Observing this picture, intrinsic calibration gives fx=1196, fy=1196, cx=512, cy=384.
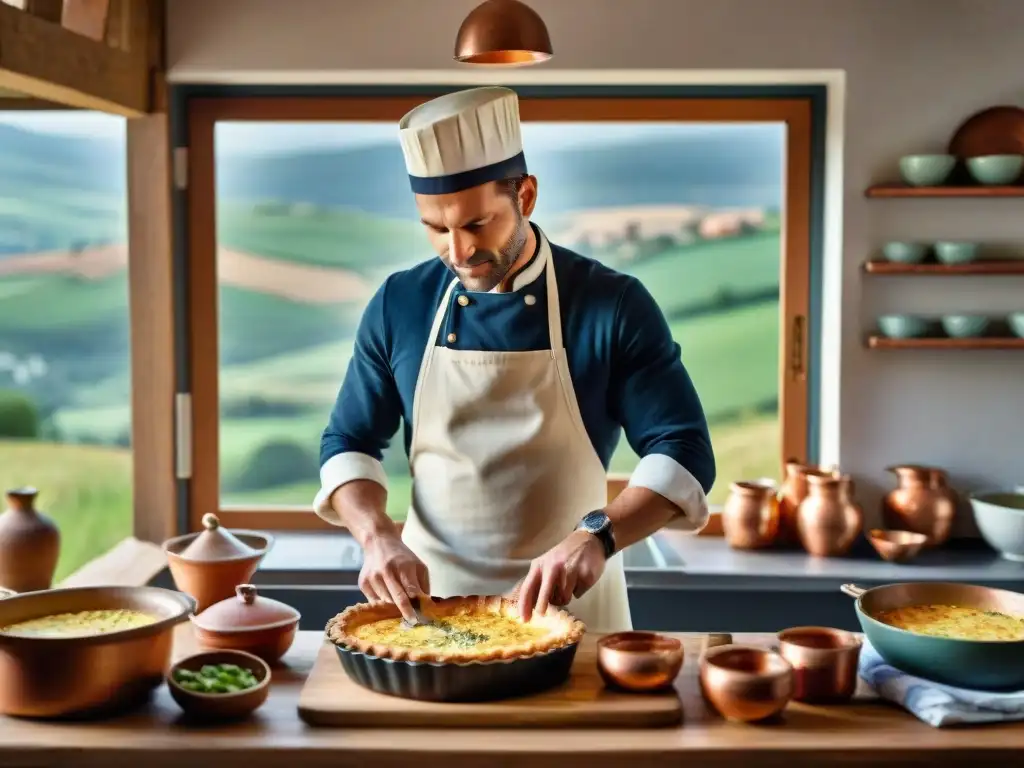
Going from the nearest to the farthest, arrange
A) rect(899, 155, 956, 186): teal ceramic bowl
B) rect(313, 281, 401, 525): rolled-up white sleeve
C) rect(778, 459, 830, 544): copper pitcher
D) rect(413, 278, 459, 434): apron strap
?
rect(313, 281, 401, 525): rolled-up white sleeve, rect(413, 278, 459, 434): apron strap, rect(899, 155, 956, 186): teal ceramic bowl, rect(778, 459, 830, 544): copper pitcher

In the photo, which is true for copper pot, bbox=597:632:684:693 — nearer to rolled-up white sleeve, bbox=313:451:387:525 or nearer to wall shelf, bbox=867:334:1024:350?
rolled-up white sleeve, bbox=313:451:387:525

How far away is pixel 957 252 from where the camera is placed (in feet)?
12.6

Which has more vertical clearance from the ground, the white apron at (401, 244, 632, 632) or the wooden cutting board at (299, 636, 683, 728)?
the white apron at (401, 244, 632, 632)

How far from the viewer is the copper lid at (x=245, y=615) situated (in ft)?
6.81

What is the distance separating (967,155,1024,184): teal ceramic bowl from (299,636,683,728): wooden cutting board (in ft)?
8.55

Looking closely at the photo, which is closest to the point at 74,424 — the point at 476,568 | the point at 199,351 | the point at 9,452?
the point at 9,452

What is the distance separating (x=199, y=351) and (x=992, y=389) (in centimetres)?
273

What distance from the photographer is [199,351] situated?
13.8 ft

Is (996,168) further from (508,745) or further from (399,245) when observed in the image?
(508,745)

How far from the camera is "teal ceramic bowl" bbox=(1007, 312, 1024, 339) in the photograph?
3.86 m

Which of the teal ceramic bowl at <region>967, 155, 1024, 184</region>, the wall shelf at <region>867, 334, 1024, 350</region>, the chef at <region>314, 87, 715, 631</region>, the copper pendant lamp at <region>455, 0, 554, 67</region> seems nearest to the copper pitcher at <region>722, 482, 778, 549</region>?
the wall shelf at <region>867, 334, 1024, 350</region>

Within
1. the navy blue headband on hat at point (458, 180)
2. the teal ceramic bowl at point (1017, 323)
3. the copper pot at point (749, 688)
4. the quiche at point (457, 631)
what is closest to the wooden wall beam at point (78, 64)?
the navy blue headband on hat at point (458, 180)

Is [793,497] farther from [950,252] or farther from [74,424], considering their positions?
[74,424]

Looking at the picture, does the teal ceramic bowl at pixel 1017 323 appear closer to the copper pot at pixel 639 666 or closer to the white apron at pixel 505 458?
the white apron at pixel 505 458
